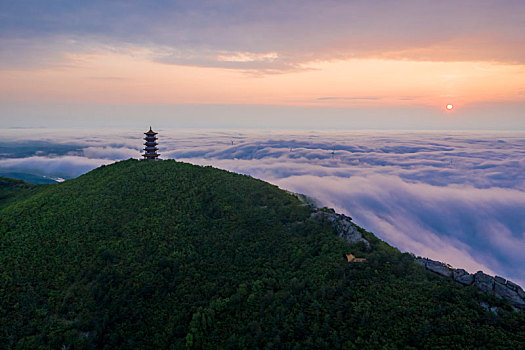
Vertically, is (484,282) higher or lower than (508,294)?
higher

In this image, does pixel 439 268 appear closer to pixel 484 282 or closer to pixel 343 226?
pixel 484 282

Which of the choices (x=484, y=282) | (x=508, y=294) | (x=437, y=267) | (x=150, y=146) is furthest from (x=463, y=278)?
(x=150, y=146)

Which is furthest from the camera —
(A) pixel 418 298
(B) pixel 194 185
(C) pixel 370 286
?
(B) pixel 194 185

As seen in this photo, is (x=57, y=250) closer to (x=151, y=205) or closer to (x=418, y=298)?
(x=151, y=205)

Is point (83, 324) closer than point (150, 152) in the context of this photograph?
Yes

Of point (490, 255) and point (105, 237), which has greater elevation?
point (105, 237)

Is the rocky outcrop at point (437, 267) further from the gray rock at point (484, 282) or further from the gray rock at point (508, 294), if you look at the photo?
the gray rock at point (508, 294)

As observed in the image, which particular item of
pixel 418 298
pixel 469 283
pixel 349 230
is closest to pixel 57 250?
pixel 349 230
